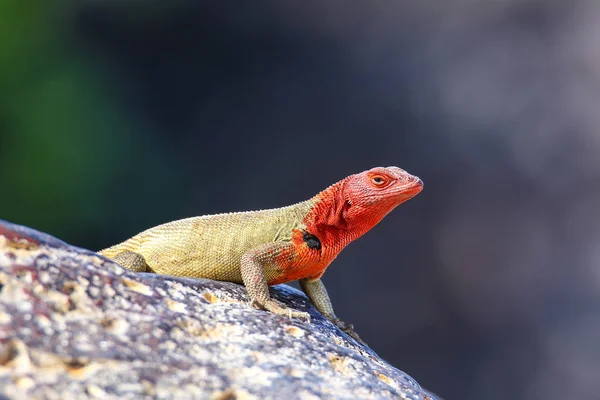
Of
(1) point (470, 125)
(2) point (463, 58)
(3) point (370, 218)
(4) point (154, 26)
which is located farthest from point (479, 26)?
(3) point (370, 218)

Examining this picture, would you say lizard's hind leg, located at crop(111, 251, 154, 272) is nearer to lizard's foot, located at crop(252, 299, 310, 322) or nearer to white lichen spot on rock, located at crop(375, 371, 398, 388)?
lizard's foot, located at crop(252, 299, 310, 322)

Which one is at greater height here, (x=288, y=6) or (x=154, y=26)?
(x=288, y=6)

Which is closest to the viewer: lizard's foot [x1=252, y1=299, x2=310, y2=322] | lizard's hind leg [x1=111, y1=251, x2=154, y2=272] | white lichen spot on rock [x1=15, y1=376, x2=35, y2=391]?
white lichen spot on rock [x1=15, y1=376, x2=35, y2=391]

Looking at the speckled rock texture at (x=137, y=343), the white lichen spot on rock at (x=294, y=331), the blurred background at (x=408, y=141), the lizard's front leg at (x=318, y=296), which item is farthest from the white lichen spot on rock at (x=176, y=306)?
the blurred background at (x=408, y=141)

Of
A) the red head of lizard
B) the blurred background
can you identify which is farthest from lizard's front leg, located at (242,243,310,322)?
the blurred background

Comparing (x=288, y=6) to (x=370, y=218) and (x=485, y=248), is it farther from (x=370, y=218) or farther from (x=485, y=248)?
(x=370, y=218)

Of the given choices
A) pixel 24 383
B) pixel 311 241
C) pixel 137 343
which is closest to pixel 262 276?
pixel 311 241
